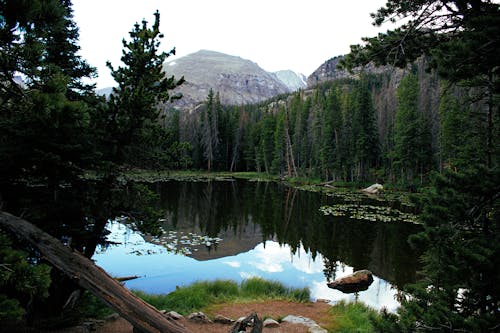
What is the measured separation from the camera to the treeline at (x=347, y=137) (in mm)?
39375

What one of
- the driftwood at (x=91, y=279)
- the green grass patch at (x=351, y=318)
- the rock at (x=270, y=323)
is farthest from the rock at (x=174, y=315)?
the green grass patch at (x=351, y=318)

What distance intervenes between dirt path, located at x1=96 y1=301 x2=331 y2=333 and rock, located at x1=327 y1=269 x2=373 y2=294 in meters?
1.67

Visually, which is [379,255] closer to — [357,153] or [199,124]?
[357,153]

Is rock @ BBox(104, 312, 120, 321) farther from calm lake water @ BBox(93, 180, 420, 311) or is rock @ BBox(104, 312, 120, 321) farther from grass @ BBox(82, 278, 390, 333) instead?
calm lake water @ BBox(93, 180, 420, 311)

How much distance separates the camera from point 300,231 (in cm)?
1914

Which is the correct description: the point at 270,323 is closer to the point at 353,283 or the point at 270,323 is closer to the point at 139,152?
the point at 353,283

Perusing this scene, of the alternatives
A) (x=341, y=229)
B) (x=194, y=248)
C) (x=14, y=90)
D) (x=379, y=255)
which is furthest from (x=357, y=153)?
(x=14, y=90)

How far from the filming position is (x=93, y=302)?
25.8ft

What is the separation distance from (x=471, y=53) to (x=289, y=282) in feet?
33.6

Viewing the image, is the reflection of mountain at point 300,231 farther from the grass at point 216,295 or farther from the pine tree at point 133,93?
the pine tree at point 133,93

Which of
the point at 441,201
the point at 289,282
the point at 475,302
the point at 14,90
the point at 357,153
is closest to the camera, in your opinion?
the point at 14,90

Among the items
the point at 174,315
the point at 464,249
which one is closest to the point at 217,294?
the point at 174,315

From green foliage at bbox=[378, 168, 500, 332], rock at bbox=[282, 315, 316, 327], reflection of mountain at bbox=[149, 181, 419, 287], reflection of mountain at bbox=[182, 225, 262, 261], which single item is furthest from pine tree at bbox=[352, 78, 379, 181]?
green foliage at bbox=[378, 168, 500, 332]

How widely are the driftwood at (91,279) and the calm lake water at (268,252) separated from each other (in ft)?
19.5
